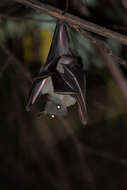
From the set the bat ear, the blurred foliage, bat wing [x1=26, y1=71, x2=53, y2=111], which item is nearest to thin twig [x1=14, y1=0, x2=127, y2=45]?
the bat ear

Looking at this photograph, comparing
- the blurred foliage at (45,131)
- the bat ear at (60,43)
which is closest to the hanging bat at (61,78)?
the bat ear at (60,43)

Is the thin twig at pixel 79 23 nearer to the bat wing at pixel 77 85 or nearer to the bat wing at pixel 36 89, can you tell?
the bat wing at pixel 77 85

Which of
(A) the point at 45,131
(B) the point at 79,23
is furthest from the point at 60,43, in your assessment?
(A) the point at 45,131

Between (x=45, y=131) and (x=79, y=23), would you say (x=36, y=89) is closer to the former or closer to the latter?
(x=79, y=23)

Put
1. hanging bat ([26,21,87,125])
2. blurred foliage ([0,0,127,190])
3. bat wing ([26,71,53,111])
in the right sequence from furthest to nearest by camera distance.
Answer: blurred foliage ([0,0,127,190]) → bat wing ([26,71,53,111]) → hanging bat ([26,21,87,125])

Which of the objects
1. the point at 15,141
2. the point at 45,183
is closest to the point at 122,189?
the point at 45,183

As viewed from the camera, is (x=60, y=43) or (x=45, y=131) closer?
(x=60, y=43)

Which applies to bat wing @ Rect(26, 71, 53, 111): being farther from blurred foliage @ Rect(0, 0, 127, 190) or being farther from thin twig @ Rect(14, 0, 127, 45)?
blurred foliage @ Rect(0, 0, 127, 190)
